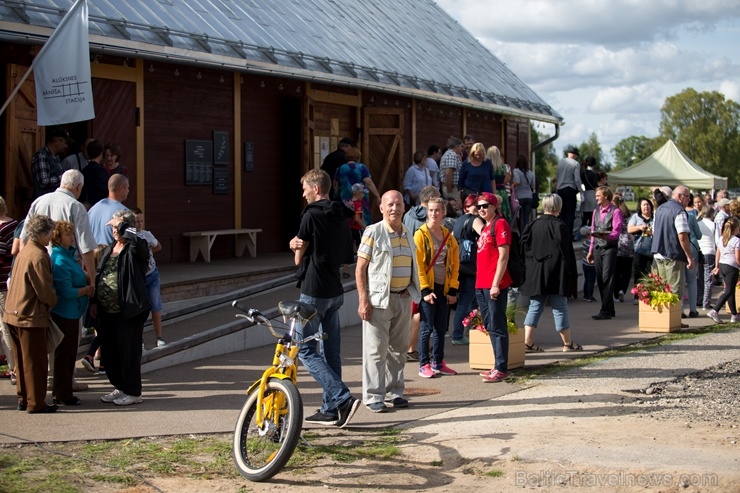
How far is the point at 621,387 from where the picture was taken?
10.1m

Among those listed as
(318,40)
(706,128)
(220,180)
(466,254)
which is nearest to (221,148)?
(220,180)

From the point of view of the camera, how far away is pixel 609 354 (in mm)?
12305

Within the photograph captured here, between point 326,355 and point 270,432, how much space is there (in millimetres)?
1815

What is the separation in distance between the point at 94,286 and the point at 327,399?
7.95 feet

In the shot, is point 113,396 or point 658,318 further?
point 658,318

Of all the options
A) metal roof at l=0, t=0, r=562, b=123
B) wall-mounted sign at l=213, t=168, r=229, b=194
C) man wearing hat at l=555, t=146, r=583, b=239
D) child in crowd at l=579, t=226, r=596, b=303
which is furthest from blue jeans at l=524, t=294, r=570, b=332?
man wearing hat at l=555, t=146, r=583, b=239

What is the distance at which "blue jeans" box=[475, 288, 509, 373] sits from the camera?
10484 mm

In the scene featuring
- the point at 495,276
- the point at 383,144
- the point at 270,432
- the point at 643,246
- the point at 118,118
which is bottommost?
the point at 270,432

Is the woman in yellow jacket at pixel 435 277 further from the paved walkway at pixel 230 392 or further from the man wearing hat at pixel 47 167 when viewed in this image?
the man wearing hat at pixel 47 167

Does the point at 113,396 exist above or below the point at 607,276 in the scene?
below

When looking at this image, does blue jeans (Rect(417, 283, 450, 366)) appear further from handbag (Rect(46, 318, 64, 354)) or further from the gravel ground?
handbag (Rect(46, 318, 64, 354))

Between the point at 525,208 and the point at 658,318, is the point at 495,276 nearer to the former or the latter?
the point at 658,318

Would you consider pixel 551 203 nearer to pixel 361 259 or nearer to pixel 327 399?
pixel 361 259

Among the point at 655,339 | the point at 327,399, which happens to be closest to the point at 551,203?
the point at 655,339
